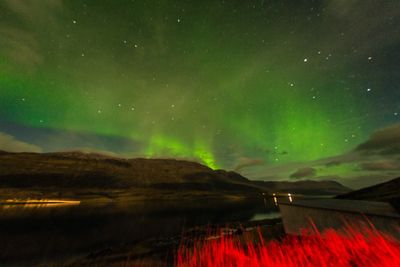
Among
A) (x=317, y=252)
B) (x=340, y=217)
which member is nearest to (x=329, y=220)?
(x=340, y=217)

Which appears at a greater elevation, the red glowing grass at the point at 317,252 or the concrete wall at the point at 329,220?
the concrete wall at the point at 329,220

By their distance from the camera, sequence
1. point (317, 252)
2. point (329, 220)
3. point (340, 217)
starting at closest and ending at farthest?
point (317, 252) → point (340, 217) → point (329, 220)

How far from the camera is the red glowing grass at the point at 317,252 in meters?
8.88

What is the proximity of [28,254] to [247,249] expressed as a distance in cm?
3102

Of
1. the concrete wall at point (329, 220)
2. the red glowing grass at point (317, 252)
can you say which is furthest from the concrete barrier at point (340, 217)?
the red glowing grass at point (317, 252)

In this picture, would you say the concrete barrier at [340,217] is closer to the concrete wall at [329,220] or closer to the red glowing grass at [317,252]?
the concrete wall at [329,220]

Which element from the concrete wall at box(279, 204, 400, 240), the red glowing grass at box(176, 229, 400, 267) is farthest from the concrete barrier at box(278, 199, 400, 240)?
the red glowing grass at box(176, 229, 400, 267)

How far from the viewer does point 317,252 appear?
14.0 metres

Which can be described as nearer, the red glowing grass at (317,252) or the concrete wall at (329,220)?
the red glowing grass at (317,252)

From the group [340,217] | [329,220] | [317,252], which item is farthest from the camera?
[329,220]

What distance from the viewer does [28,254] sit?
103ft

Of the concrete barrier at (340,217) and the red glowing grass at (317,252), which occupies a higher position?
the concrete barrier at (340,217)

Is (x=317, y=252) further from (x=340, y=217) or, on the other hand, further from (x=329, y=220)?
(x=329, y=220)

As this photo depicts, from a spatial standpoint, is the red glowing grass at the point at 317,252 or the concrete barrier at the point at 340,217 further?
the concrete barrier at the point at 340,217
